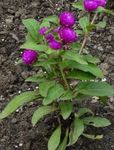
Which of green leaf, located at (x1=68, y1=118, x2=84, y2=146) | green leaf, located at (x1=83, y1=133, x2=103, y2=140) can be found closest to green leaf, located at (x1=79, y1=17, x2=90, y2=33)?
green leaf, located at (x1=68, y1=118, x2=84, y2=146)

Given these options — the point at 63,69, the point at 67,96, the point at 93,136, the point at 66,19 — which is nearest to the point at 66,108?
the point at 67,96

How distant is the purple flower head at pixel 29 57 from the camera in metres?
2.56

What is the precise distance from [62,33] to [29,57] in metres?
0.25

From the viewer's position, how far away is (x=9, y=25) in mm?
4125

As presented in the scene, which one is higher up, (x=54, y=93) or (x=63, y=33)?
(x=63, y=33)

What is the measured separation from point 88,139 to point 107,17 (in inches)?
55.7

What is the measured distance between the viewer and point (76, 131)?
2.73 m

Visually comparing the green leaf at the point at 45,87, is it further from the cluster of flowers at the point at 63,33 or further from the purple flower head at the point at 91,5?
the purple flower head at the point at 91,5

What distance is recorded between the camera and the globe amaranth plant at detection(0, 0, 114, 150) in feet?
8.16

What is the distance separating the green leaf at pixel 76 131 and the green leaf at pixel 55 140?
0.24 feet

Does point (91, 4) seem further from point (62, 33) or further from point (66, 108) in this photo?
point (66, 108)

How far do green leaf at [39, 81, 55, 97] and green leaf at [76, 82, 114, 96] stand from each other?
7.2 inches

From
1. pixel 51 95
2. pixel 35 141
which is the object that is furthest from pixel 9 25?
pixel 51 95

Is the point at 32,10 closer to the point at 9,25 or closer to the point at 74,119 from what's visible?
the point at 9,25
